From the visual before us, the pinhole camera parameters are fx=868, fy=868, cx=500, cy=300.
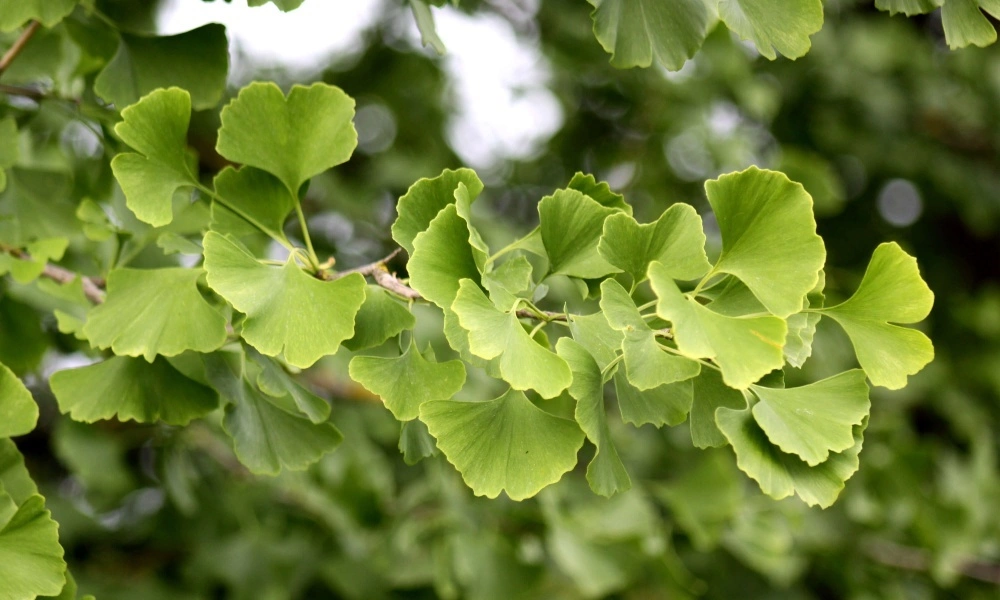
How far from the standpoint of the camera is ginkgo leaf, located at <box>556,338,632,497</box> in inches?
18.9

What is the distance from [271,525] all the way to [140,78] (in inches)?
33.2

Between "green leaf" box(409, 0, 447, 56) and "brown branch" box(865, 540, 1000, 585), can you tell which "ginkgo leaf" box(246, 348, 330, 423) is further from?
"brown branch" box(865, 540, 1000, 585)

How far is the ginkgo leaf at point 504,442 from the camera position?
49 cm

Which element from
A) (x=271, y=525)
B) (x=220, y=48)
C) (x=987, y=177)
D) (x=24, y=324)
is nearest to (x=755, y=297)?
(x=220, y=48)

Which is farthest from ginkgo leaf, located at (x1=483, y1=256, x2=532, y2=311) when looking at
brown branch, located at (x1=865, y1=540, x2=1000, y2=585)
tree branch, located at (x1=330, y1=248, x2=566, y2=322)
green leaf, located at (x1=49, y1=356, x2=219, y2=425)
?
brown branch, located at (x1=865, y1=540, x2=1000, y2=585)

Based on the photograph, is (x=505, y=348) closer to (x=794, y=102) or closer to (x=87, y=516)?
(x=87, y=516)

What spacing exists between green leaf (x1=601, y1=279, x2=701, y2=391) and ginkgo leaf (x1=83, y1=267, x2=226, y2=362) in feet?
0.84

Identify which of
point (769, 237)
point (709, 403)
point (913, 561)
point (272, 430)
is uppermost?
point (769, 237)

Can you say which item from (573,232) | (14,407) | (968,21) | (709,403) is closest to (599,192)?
(573,232)

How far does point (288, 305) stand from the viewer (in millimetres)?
513

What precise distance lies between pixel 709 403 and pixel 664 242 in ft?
0.35

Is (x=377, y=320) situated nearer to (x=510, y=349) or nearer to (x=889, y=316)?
(x=510, y=349)

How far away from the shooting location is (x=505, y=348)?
458mm

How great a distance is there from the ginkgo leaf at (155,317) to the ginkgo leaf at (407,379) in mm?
107
